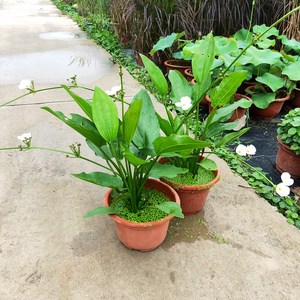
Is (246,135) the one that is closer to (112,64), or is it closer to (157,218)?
(157,218)

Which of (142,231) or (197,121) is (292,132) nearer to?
(197,121)

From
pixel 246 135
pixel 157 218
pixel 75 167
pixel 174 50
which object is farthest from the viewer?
pixel 174 50

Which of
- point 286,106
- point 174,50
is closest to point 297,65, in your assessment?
point 286,106

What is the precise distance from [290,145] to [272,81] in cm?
89

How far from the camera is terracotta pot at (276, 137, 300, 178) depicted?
6.85ft

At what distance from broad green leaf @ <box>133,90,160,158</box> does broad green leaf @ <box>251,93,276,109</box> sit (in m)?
1.61

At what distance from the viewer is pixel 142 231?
141 cm

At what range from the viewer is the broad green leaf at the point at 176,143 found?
118 centimetres

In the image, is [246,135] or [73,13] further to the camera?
[73,13]

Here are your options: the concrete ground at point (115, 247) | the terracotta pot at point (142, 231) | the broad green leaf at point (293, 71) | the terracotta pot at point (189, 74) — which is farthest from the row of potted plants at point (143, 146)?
the terracotta pot at point (189, 74)

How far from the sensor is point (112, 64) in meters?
4.20

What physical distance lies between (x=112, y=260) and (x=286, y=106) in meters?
2.51

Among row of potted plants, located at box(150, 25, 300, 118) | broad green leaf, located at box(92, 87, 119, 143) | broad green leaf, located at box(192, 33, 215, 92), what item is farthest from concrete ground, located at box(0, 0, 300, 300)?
row of potted plants, located at box(150, 25, 300, 118)

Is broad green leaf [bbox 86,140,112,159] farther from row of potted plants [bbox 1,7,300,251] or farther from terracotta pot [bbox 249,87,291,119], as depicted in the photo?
terracotta pot [bbox 249,87,291,119]
